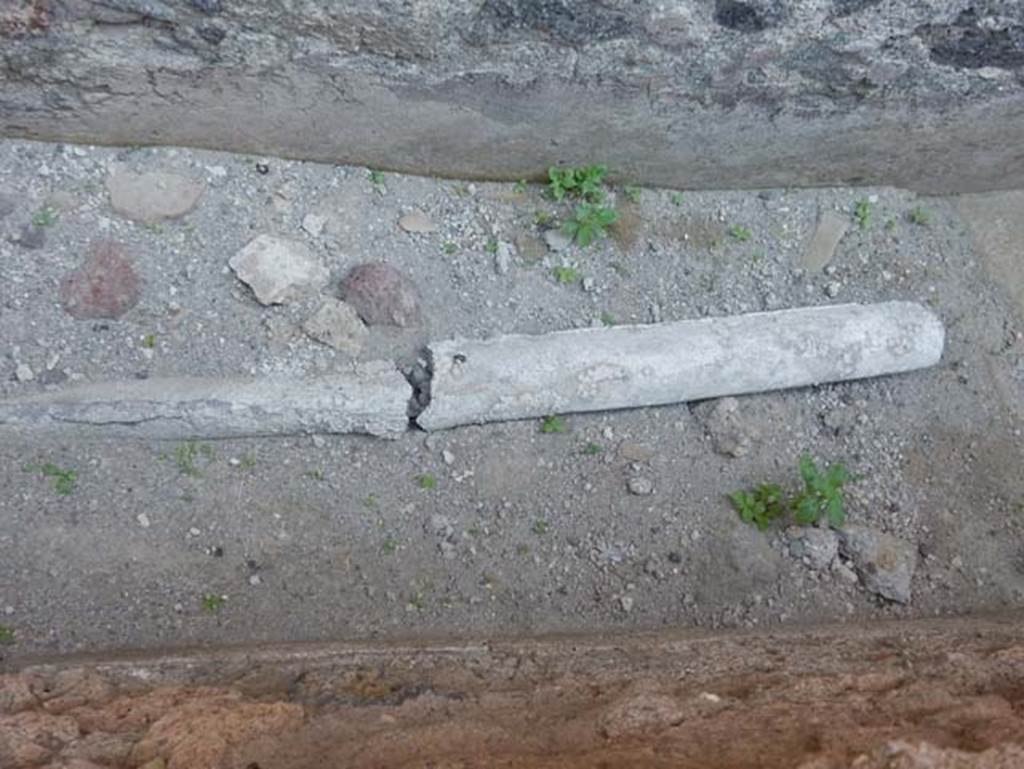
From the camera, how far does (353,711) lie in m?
2.39

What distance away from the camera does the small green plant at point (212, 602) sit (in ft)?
10.3

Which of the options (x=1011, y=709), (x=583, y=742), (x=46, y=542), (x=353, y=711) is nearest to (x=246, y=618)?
(x=46, y=542)

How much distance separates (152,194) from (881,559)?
9.06 feet

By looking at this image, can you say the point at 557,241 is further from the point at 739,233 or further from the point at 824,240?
the point at 824,240

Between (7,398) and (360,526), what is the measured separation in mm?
1169

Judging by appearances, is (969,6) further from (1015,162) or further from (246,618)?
(246,618)

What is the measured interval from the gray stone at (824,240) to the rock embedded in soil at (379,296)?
5.06 ft

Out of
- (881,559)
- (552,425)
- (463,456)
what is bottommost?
(881,559)

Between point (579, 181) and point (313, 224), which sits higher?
point (579, 181)

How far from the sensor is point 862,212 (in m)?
4.09

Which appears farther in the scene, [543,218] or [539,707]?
[543,218]

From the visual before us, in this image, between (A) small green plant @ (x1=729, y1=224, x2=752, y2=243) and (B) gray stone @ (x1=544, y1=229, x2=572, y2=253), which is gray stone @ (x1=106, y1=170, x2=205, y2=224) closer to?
(B) gray stone @ (x1=544, y1=229, x2=572, y2=253)

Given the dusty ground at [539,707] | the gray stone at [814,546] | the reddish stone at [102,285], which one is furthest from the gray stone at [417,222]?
the gray stone at [814,546]

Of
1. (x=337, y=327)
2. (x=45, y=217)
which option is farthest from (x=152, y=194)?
(x=337, y=327)
